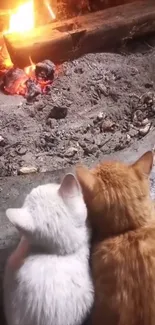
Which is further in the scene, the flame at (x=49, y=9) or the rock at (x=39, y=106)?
the flame at (x=49, y=9)

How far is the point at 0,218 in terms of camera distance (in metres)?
1.70

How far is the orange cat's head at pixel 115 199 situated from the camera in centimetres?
151

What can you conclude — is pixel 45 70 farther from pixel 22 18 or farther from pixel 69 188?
pixel 69 188

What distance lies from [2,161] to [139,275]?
69cm

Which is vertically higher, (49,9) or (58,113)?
(49,9)

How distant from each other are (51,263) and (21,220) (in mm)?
133

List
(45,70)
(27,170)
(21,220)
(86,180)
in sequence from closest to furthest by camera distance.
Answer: (21,220) → (86,180) → (27,170) → (45,70)

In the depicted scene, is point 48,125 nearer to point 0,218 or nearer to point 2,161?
point 2,161

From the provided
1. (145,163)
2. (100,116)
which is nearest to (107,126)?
(100,116)

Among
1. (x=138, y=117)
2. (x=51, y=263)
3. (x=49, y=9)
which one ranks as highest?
(x=49, y=9)

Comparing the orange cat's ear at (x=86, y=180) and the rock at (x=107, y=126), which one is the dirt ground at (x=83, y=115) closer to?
the rock at (x=107, y=126)

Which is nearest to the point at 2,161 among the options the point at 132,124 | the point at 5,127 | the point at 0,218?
the point at 5,127

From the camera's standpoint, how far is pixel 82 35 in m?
2.19

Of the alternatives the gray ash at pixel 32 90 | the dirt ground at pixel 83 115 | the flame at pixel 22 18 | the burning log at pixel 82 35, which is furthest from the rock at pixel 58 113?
the flame at pixel 22 18
